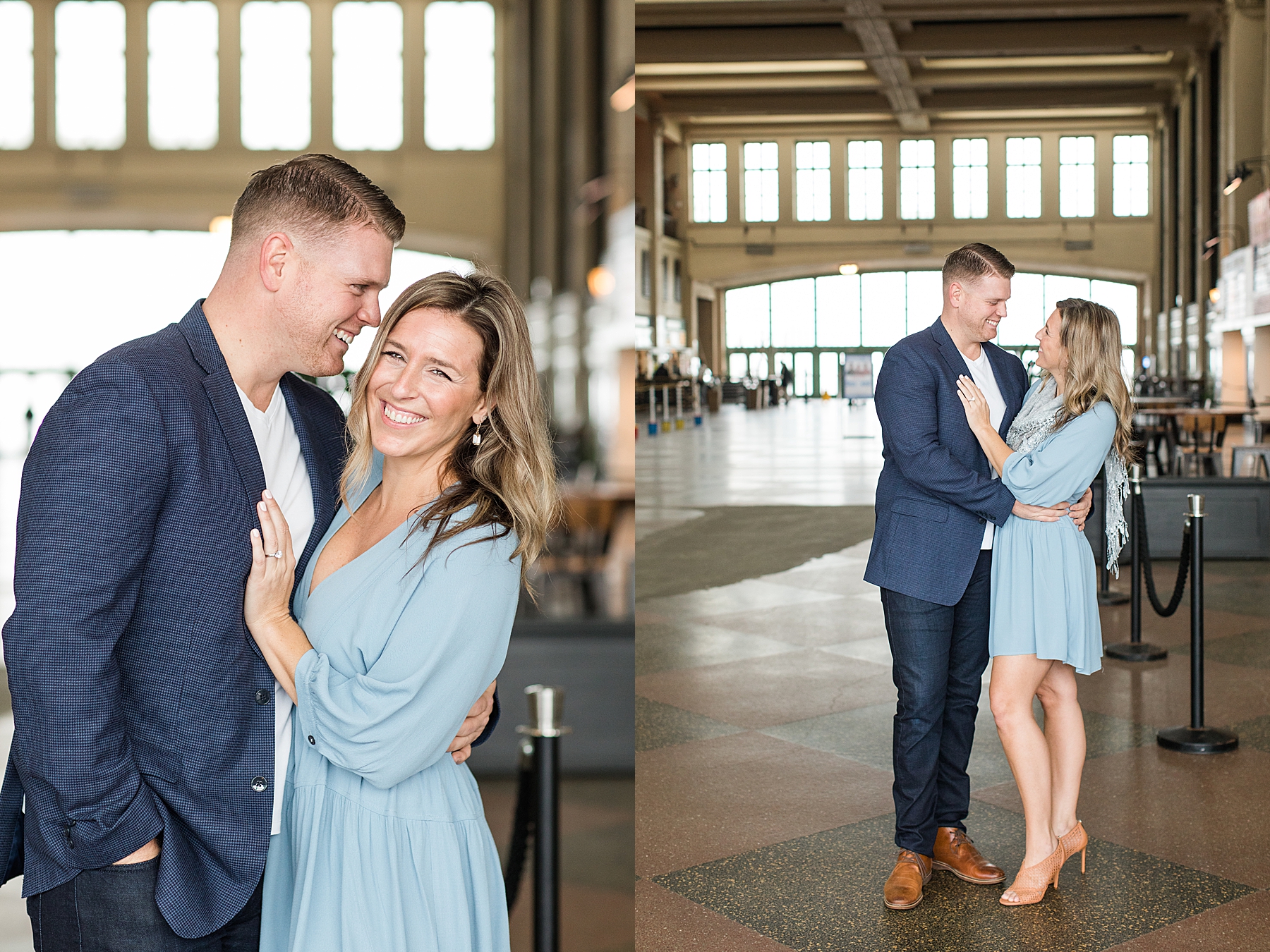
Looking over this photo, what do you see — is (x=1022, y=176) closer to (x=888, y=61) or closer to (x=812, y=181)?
(x=812, y=181)

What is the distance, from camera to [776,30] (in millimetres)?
23375

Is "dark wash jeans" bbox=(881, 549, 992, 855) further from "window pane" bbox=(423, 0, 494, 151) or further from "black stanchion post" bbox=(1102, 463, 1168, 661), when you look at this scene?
"window pane" bbox=(423, 0, 494, 151)

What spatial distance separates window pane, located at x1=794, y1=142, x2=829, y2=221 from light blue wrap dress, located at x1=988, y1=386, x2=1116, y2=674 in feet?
93.7

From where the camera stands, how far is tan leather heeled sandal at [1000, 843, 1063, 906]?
351 centimetres

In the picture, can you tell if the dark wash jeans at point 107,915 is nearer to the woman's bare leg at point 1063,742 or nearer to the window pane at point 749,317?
the woman's bare leg at point 1063,742

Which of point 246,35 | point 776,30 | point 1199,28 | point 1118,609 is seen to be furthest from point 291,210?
point 246,35

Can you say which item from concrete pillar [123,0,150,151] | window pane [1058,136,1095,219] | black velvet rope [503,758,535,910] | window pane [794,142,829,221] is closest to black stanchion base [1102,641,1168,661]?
black velvet rope [503,758,535,910]

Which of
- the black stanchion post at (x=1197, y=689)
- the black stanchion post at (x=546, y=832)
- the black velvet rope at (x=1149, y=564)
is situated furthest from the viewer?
the black velvet rope at (x=1149, y=564)

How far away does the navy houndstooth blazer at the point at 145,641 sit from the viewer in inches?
59.1

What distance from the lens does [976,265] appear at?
3.46 m

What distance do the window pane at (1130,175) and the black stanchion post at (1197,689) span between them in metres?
25.7

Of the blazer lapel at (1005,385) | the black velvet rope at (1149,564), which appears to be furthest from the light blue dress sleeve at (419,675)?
the black velvet rope at (1149,564)

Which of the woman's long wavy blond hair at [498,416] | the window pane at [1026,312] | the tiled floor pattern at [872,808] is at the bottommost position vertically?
the tiled floor pattern at [872,808]

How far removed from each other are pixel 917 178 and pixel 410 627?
2796 centimetres
